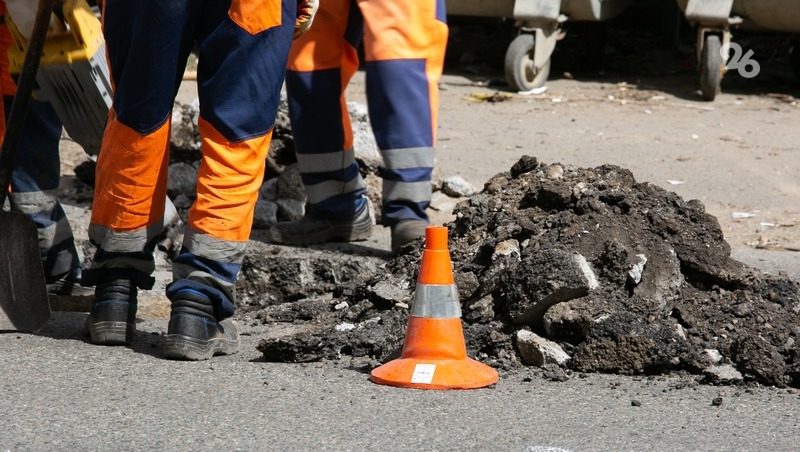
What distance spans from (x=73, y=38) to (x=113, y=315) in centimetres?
91

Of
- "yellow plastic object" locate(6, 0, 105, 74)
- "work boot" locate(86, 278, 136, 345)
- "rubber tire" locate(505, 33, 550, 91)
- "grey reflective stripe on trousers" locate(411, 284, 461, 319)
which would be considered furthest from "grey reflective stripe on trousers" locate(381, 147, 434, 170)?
"rubber tire" locate(505, 33, 550, 91)

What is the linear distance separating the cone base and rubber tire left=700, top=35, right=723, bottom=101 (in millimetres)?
6203

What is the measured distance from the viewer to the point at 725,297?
13.9 ft

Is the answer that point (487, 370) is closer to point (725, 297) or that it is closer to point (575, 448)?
point (575, 448)

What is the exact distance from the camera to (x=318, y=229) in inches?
235

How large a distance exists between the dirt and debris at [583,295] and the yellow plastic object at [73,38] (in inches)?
41.4

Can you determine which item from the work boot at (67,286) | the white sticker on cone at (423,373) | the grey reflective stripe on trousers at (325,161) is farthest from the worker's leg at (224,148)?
the grey reflective stripe on trousers at (325,161)

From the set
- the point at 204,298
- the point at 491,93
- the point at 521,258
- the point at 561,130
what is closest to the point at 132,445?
the point at 204,298

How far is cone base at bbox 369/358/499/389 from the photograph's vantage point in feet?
11.8

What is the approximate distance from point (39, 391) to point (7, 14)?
1449mm

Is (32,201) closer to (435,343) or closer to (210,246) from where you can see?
(210,246)

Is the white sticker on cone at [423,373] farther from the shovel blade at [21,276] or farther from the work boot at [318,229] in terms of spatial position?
the work boot at [318,229]

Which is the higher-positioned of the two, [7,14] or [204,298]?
[7,14]

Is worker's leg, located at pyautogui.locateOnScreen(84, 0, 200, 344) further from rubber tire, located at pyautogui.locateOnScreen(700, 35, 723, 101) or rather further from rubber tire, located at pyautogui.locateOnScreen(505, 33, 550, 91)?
rubber tire, located at pyautogui.locateOnScreen(700, 35, 723, 101)
